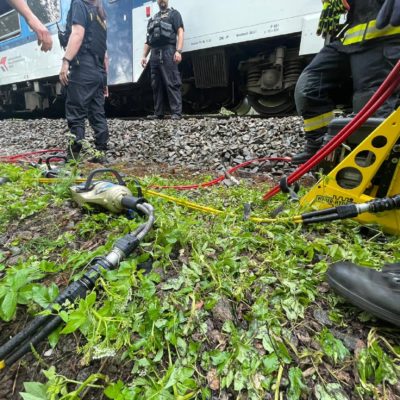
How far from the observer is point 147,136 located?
4852mm

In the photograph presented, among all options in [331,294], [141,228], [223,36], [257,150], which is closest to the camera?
[331,294]

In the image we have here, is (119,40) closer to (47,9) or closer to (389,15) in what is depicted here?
(47,9)

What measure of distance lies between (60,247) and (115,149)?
3.53m

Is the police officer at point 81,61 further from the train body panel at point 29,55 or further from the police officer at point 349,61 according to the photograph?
the train body panel at point 29,55

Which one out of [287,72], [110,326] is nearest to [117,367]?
[110,326]

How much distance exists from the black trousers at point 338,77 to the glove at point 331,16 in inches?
5.2

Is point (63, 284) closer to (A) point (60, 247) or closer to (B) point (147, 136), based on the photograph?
(A) point (60, 247)

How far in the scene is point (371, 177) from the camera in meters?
1.42

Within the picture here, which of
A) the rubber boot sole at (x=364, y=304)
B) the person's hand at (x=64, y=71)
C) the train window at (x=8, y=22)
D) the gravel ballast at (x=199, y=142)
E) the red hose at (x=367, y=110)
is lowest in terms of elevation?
the gravel ballast at (x=199, y=142)

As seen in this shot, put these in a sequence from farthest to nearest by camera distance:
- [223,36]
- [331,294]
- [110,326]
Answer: [223,36] → [331,294] → [110,326]

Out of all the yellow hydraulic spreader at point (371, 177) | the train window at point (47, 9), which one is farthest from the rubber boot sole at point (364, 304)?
the train window at point (47, 9)

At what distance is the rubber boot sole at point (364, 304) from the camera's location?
0.85 m

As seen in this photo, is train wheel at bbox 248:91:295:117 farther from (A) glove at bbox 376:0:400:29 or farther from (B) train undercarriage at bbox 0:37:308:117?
(A) glove at bbox 376:0:400:29

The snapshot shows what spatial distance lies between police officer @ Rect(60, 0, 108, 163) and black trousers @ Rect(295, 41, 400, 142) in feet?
8.04
